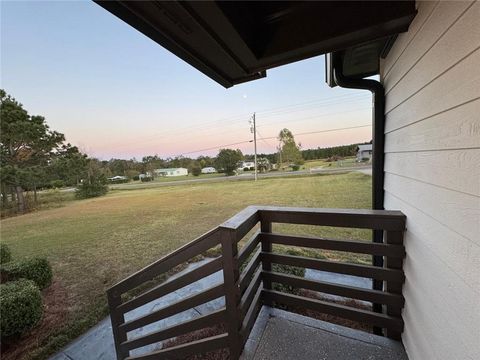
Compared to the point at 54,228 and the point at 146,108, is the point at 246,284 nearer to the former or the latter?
the point at 54,228

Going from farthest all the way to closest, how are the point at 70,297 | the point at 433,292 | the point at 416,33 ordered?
the point at 70,297 → the point at 416,33 → the point at 433,292

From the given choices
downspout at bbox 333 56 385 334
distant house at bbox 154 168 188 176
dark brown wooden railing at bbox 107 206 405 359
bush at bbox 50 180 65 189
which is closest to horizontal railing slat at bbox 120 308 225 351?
dark brown wooden railing at bbox 107 206 405 359

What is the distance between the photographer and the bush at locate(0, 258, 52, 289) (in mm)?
2854

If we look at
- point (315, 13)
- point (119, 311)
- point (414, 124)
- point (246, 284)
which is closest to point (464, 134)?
point (414, 124)

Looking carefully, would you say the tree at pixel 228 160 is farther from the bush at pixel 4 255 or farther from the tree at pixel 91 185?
the bush at pixel 4 255

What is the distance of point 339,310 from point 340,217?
72 centimetres

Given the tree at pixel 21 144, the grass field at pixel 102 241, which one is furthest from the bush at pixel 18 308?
the tree at pixel 21 144

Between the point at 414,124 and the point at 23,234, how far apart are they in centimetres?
1023

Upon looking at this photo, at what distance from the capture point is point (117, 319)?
5.41ft

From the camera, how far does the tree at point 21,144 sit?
9.07 meters

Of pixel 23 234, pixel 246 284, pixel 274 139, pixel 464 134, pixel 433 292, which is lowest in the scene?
pixel 23 234

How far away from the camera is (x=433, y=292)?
878 millimetres

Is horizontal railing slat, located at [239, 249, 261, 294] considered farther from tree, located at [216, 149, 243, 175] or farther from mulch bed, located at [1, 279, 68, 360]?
tree, located at [216, 149, 243, 175]

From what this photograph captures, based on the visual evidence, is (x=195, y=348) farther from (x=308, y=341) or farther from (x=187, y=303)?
(x=308, y=341)
